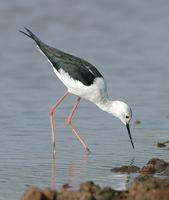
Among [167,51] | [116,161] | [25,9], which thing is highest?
[25,9]

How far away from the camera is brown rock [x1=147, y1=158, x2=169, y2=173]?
8305mm

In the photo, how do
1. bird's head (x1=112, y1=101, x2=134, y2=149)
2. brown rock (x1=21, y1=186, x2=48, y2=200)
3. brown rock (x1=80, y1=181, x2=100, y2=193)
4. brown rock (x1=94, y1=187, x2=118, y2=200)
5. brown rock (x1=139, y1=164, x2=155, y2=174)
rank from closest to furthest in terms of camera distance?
brown rock (x1=21, y1=186, x2=48, y2=200) < brown rock (x1=94, y1=187, x2=118, y2=200) < brown rock (x1=80, y1=181, x2=100, y2=193) < brown rock (x1=139, y1=164, x2=155, y2=174) < bird's head (x1=112, y1=101, x2=134, y2=149)

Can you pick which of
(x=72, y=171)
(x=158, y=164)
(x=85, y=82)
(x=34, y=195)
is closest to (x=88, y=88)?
(x=85, y=82)

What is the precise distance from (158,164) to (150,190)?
6.02 feet

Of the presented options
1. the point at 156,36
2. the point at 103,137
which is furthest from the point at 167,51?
the point at 103,137

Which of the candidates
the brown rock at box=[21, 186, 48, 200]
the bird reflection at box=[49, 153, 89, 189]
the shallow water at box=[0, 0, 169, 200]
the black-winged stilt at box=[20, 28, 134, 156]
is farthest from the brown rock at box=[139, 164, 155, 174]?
the brown rock at box=[21, 186, 48, 200]

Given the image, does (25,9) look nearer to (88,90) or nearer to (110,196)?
(88,90)

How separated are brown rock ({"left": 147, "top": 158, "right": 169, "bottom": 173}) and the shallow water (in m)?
0.35

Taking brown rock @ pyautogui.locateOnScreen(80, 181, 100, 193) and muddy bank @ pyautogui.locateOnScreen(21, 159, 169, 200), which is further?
brown rock @ pyautogui.locateOnScreen(80, 181, 100, 193)

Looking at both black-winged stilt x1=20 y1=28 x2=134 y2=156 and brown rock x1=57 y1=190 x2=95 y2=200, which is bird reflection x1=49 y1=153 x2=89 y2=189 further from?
brown rock x1=57 y1=190 x2=95 y2=200

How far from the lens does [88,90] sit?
33.6 feet

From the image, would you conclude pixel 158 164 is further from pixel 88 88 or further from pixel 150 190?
pixel 88 88

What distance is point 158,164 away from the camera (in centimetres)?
837

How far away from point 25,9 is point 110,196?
9839 mm
